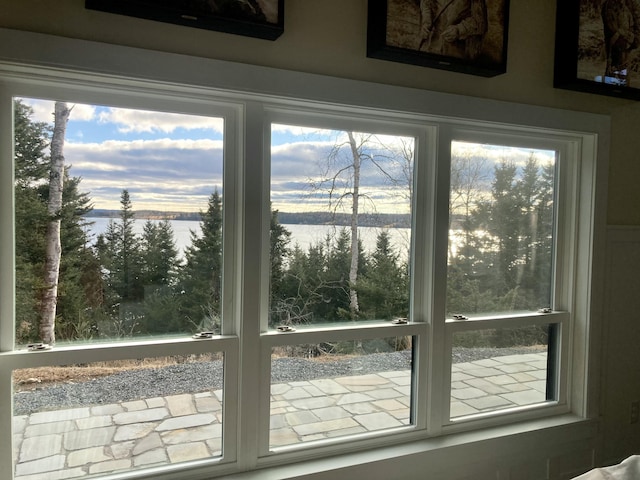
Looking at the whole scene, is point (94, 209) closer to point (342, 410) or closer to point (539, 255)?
point (342, 410)

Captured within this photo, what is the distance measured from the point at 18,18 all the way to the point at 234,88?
64cm

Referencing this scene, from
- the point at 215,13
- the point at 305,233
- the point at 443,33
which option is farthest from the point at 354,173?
the point at 215,13

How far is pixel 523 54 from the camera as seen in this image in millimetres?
2131

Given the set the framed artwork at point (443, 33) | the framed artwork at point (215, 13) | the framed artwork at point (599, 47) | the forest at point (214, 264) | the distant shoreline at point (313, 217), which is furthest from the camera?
the framed artwork at point (599, 47)

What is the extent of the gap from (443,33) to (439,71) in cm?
15

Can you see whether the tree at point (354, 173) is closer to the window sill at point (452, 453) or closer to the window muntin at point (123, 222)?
the window muntin at point (123, 222)

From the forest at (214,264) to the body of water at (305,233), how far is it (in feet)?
0.06

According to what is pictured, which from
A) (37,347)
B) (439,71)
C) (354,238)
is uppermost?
(439,71)

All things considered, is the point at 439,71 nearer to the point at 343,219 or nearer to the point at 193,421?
the point at 343,219

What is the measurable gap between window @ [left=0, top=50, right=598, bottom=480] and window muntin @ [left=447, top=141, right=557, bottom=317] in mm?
11

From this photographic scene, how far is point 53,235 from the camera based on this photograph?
5.04 feet

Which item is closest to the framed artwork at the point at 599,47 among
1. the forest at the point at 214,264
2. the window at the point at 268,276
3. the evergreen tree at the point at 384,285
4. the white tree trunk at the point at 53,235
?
the window at the point at 268,276

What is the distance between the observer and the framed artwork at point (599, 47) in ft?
7.06

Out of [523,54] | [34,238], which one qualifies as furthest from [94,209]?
[523,54]
